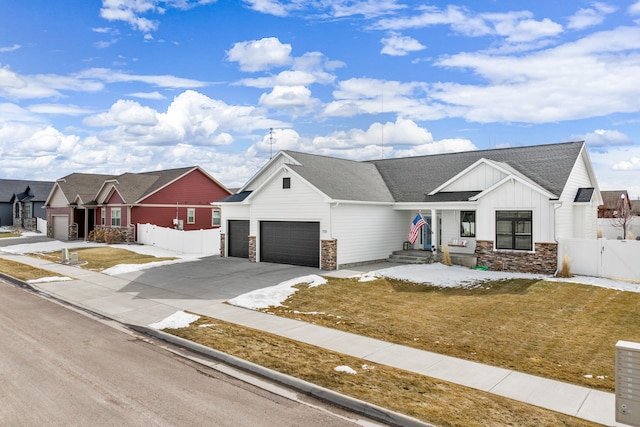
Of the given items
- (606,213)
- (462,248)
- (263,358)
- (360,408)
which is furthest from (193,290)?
(606,213)

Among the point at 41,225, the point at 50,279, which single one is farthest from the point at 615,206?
the point at 41,225

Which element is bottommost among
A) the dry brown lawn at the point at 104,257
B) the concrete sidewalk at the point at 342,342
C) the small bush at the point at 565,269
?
the concrete sidewalk at the point at 342,342

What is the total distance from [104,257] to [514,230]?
2257 cm

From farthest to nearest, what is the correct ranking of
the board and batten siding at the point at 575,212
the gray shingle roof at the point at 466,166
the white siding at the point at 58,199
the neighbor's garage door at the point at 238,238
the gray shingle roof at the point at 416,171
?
the white siding at the point at 58,199, the neighbor's garage door at the point at 238,238, the gray shingle roof at the point at 416,171, the gray shingle roof at the point at 466,166, the board and batten siding at the point at 575,212

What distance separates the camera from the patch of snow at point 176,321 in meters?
11.2

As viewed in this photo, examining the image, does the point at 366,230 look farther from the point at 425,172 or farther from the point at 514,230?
the point at 514,230

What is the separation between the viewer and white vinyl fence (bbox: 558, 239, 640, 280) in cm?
1658

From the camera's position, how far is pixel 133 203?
34.2m

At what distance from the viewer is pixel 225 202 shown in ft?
84.5

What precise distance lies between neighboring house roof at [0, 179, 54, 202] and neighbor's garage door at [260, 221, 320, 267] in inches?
1774

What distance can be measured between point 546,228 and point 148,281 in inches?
650

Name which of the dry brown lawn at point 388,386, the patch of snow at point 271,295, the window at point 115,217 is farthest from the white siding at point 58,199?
the dry brown lawn at point 388,386

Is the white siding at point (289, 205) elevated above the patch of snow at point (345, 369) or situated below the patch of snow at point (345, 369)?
above

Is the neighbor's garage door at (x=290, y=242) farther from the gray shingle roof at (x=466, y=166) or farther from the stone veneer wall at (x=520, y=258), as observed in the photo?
the stone veneer wall at (x=520, y=258)
